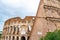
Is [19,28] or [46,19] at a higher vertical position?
[46,19]

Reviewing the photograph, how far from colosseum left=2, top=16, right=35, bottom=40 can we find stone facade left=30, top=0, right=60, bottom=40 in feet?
30.8

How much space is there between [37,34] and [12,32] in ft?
41.5

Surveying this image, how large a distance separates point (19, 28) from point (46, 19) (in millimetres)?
11709

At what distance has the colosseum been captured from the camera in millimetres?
33094

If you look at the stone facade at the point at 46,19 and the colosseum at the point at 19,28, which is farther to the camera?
the colosseum at the point at 19,28

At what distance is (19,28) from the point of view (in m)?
33.9

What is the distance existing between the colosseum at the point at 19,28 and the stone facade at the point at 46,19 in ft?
30.8

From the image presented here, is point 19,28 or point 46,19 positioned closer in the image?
point 46,19

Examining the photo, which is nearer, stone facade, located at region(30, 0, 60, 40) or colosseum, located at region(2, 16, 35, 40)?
stone facade, located at region(30, 0, 60, 40)

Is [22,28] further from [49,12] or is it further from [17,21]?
[49,12]

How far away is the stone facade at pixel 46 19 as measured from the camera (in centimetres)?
2264

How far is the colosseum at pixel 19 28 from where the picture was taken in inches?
1303

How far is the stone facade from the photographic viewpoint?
74.3ft

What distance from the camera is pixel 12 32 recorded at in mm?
34781
